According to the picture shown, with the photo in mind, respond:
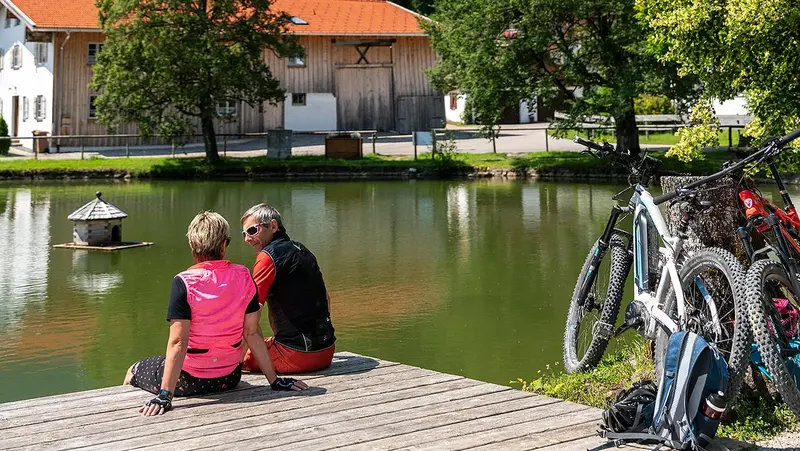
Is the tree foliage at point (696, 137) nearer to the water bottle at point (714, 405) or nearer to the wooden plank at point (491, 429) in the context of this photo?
the wooden plank at point (491, 429)

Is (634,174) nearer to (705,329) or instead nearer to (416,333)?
(705,329)

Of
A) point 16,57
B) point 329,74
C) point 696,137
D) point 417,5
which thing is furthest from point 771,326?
point 417,5

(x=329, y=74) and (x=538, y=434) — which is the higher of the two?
(x=329, y=74)

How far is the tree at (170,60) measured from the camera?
35.2 meters

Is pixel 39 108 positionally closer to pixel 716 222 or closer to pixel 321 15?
pixel 321 15

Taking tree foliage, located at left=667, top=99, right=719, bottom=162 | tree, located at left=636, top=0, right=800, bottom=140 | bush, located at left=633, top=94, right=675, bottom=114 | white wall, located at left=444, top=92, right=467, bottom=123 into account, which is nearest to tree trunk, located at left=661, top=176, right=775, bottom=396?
tree foliage, located at left=667, top=99, right=719, bottom=162

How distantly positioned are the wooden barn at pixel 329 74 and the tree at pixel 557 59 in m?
13.9

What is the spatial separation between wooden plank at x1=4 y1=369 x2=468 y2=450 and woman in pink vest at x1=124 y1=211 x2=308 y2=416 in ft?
0.63

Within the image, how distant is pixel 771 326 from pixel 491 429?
1463 millimetres

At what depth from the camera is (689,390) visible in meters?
5.02

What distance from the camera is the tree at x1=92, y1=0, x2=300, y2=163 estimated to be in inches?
1387

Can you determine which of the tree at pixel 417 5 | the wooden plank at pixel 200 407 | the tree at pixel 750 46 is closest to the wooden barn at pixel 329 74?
the tree at pixel 417 5

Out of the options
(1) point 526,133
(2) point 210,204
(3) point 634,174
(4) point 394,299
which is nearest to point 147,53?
(2) point 210,204

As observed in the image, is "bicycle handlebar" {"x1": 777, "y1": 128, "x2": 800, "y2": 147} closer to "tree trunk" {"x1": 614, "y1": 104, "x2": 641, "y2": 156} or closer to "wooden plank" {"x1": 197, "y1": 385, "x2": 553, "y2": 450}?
"wooden plank" {"x1": 197, "y1": 385, "x2": 553, "y2": 450}
